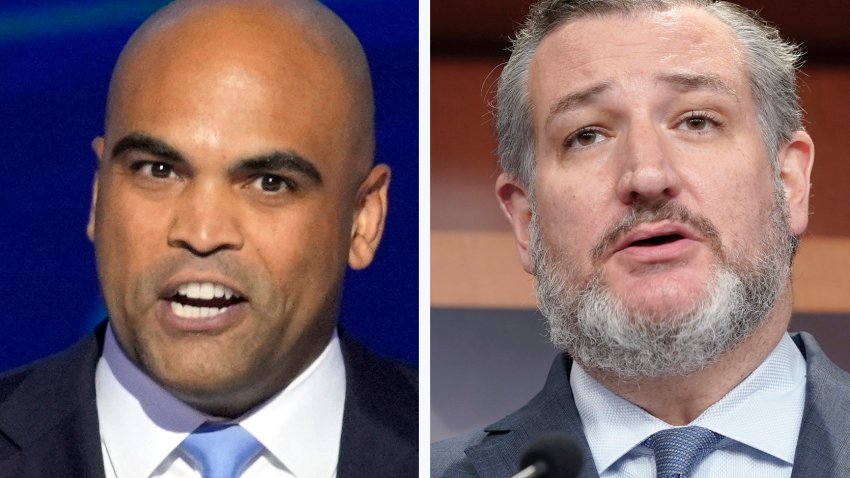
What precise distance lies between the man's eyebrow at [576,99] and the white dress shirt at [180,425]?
650 millimetres

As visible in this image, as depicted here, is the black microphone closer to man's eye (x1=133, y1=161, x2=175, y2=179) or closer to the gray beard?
the gray beard

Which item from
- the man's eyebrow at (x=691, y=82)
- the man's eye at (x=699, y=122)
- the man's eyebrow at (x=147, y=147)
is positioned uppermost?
the man's eyebrow at (x=691, y=82)

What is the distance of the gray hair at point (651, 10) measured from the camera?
2158 millimetres

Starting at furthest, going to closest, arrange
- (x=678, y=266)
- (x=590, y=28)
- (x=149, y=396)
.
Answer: (x=149, y=396), (x=590, y=28), (x=678, y=266)

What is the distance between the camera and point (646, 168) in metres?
2.04

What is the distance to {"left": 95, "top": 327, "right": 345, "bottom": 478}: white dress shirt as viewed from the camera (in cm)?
231

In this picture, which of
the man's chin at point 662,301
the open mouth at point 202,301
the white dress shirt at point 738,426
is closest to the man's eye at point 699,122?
the man's chin at point 662,301

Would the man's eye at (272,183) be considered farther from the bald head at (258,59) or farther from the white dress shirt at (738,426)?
the white dress shirt at (738,426)

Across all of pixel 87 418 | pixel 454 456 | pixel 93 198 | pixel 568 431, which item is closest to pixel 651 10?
pixel 568 431

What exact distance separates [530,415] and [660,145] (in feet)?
1.78

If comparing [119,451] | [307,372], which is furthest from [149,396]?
[307,372]

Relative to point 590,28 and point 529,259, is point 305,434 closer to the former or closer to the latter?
point 529,259

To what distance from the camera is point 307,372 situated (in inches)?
93.8

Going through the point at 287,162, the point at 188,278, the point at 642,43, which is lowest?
the point at 188,278
